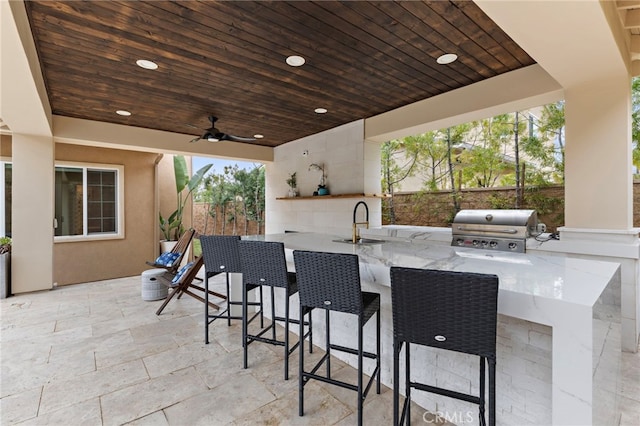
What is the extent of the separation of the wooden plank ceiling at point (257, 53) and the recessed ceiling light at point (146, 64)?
0.06m

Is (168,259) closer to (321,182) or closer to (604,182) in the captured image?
(321,182)

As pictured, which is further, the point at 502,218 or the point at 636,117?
the point at 636,117

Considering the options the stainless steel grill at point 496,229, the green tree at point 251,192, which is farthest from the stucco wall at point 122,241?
the stainless steel grill at point 496,229

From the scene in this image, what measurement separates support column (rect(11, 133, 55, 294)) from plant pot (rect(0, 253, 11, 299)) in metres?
0.06

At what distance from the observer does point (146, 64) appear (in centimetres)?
297

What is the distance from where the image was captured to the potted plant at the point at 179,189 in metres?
7.07

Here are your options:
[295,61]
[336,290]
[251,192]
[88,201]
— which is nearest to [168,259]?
[88,201]

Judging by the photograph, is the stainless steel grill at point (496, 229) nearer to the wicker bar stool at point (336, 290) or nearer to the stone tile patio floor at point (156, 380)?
the stone tile patio floor at point (156, 380)

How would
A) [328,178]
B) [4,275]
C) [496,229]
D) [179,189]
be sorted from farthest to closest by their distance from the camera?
1. [179,189]
2. [328,178]
3. [4,275]
4. [496,229]

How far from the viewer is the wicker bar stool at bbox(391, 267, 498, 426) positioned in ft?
4.34

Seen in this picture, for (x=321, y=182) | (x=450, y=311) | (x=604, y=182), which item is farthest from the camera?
(x=321, y=182)

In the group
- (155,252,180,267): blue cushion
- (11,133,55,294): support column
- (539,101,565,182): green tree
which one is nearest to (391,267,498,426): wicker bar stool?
(539,101,565,182): green tree

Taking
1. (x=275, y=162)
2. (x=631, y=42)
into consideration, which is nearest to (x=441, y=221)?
(x=631, y=42)

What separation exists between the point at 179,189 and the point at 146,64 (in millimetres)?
4636
